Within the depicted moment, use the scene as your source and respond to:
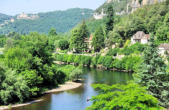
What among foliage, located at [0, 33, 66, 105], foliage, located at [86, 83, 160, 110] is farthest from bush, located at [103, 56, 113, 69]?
foliage, located at [86, 83, 160, 110]

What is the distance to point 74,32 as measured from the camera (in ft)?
361

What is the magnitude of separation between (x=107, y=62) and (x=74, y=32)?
28.8 metres

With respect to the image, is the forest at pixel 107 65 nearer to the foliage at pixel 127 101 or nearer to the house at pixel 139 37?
the foliage at pixel 127 101

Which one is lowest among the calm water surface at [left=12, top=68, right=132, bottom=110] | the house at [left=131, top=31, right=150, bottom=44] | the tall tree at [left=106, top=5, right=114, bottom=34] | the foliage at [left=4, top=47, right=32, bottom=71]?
the calm water surface at [left=12, top=68, right=132, bottom=110]

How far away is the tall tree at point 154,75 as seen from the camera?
3453cm

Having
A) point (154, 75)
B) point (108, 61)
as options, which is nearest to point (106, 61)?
point (108, 61)

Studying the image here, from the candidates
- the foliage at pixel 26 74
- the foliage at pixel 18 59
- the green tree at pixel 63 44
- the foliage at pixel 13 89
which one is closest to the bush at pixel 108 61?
the foliage at pixel 26 74

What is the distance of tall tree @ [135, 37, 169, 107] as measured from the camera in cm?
3453

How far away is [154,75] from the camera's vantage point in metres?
35.0

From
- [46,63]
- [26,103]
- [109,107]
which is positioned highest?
[46,63]

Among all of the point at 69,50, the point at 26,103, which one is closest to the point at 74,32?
the point at 69,50

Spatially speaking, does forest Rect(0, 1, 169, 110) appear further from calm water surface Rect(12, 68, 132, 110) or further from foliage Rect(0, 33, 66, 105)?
calm water surface Rect(12, 68, 132, 110)

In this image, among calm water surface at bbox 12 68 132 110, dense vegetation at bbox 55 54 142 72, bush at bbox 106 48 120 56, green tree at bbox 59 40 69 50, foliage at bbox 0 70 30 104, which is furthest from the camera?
green tree at bbox 59 40 69 50

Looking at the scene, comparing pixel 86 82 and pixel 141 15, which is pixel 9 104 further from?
pixel 141 15
